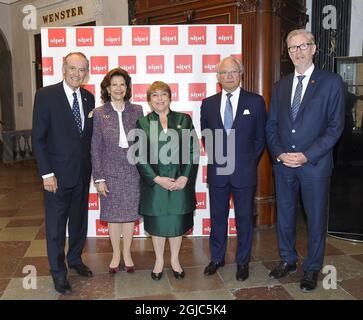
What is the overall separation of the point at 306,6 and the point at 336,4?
38 centimetres

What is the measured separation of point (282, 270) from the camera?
3.22 metres

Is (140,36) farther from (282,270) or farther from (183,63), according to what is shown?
(282,270)

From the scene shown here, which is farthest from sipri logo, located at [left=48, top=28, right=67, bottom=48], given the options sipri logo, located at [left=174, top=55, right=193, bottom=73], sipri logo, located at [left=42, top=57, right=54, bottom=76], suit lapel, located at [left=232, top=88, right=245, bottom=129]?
suit lapel, located at [left=232, top=88, right=245, bottom=129]

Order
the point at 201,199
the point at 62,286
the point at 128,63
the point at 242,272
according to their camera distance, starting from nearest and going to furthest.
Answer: the point at 62,286
the point at 242,272
the point at 128,63
the point at 201,199

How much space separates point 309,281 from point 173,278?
1026 millimetres

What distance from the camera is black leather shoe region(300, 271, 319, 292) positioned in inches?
117

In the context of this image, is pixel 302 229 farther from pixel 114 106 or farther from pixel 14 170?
pixel 14 170

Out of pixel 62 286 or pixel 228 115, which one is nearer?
pixel 62 286

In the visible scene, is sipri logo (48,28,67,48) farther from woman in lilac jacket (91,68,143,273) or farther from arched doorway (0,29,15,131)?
arched doorway (0,29,15,131)

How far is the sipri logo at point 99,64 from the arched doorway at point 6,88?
7134mm

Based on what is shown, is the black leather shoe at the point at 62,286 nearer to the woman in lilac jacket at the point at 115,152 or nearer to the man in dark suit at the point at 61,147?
the man in dark suit at the point at 61,147

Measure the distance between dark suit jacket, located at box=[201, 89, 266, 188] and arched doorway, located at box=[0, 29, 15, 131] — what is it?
8.60 metres

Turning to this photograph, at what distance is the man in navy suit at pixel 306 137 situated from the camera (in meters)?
2.88

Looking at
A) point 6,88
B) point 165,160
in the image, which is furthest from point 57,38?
point 6,88
